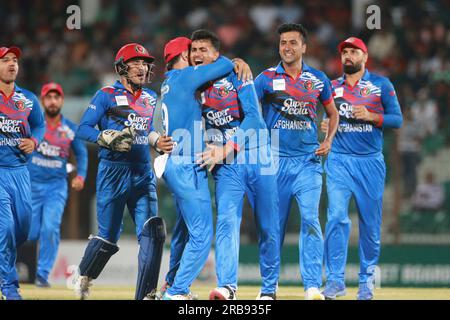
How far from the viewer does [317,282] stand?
10.3 meters

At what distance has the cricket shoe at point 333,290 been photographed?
36.9ft

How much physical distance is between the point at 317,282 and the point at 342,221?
1356 mm

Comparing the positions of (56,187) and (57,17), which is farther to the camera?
(57,17)

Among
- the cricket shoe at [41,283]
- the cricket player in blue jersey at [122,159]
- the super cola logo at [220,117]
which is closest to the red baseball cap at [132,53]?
the cricket player in blue jersey at [122,159]

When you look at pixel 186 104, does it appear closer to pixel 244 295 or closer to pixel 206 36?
pixel 206 36

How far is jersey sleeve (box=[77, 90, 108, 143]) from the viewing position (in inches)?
409

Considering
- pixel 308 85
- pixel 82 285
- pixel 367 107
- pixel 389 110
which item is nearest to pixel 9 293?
pixel 82 285

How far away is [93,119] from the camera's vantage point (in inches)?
414

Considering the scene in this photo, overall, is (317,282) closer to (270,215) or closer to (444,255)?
(270,215)

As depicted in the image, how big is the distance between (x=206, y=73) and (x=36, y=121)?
8.99 ft

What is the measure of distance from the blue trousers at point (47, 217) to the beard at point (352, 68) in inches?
198

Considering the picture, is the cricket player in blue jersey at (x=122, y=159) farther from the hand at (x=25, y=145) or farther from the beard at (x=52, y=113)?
the beard at (x=52, y=113)

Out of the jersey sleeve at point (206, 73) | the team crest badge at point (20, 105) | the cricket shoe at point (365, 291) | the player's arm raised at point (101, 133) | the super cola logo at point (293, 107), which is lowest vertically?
the cricket shoe at point (365, 291)
